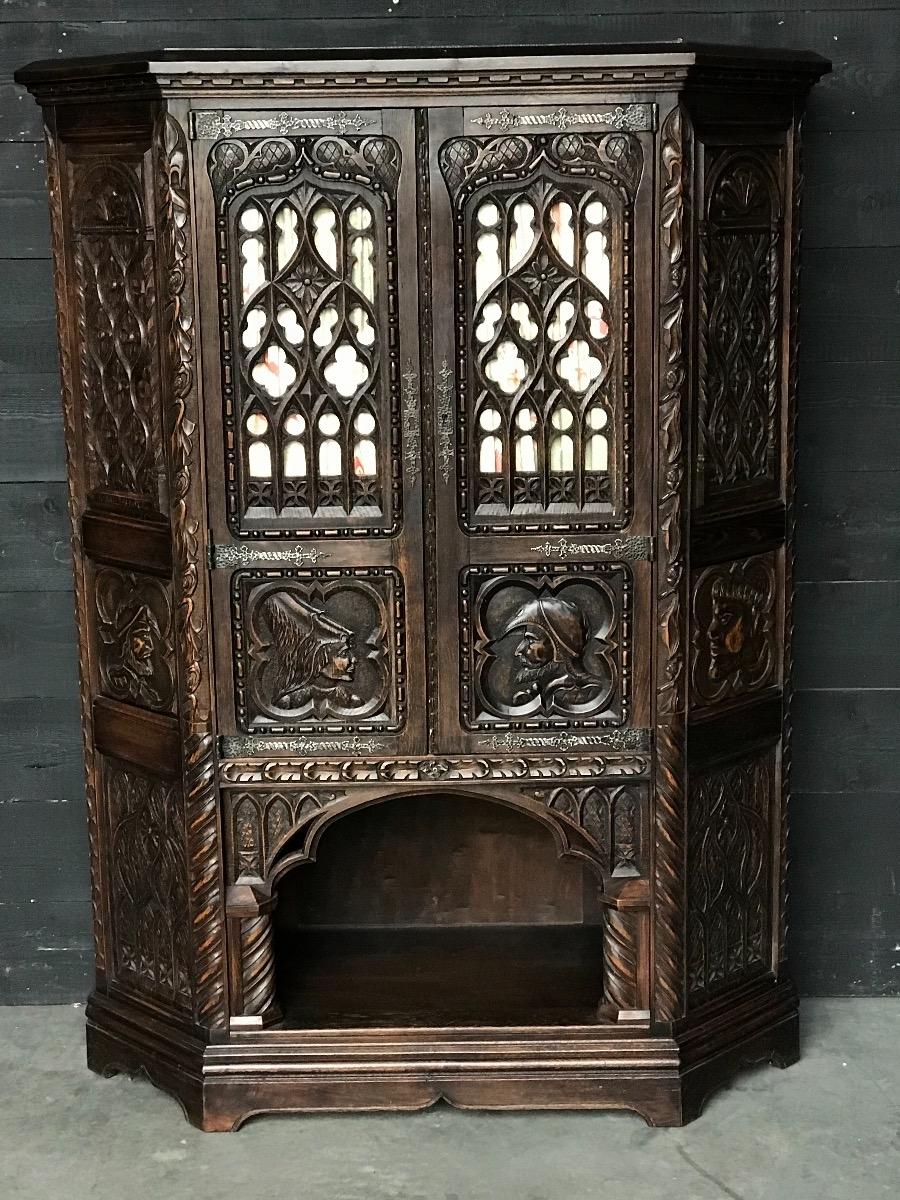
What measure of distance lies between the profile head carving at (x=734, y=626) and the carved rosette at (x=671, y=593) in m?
0.11

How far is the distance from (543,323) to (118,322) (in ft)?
2.59

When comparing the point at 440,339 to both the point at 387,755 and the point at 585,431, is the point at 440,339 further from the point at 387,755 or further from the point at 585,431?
the point at 387,755

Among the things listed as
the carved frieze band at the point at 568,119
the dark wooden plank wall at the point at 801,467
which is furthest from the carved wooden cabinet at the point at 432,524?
the dark wooden plank wall at the point at 801,467

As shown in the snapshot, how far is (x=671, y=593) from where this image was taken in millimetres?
3043

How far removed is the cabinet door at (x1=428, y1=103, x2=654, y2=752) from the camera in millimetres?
2883

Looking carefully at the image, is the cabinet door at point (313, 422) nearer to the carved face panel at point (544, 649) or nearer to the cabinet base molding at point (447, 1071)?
the carved face panel at point (544, 649)

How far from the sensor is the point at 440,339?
2.94m

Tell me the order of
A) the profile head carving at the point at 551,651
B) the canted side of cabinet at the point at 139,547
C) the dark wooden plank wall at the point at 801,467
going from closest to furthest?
the canted side of cabinet at the point at 139,547, the profile head carving at the point at 551,651, the dark wooden plank wall at the point at 801,467

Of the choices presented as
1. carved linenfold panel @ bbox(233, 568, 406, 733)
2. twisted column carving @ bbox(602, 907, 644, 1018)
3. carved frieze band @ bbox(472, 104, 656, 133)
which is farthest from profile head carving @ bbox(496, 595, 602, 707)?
carved frieze band @ bbox(472, 104, 656, 133)

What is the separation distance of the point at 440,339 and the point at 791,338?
700 mm

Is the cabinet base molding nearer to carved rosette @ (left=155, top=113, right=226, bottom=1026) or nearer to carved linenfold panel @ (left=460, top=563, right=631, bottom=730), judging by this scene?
carved rosette @ (left=155, top=113, right=226, bottom=1026)

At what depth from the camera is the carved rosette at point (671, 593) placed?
2891mm

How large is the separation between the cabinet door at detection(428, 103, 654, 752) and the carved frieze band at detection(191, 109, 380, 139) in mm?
140

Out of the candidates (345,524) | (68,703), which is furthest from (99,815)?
(345,524)
